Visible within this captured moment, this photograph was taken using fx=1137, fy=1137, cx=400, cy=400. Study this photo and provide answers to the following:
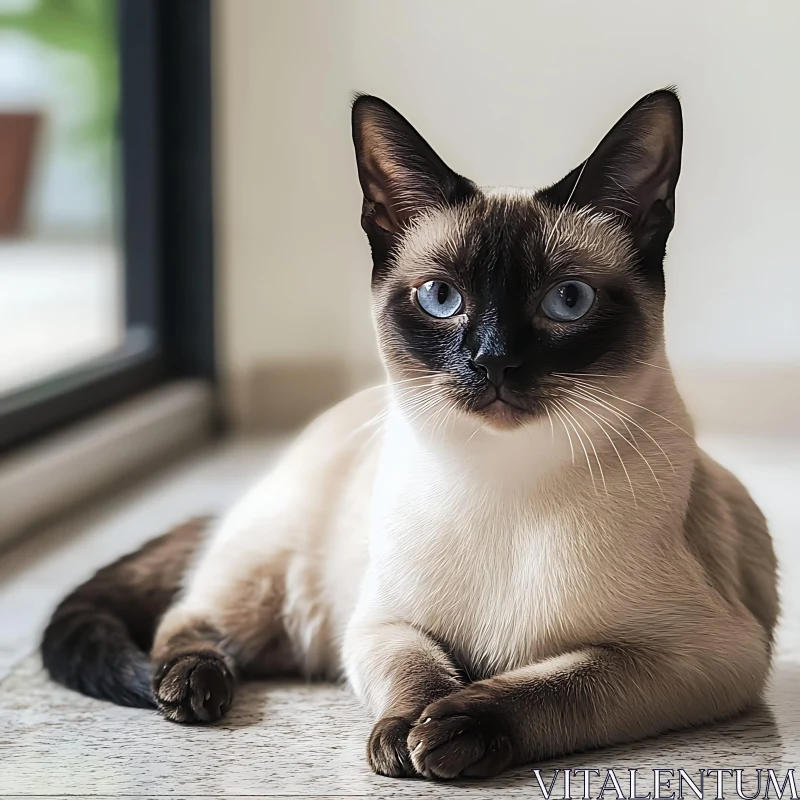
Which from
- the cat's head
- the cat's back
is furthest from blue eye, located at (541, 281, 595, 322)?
the cat's back

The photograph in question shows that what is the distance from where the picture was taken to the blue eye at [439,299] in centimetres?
118

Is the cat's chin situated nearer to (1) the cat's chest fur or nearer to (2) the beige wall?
(1) the cat's chest fur

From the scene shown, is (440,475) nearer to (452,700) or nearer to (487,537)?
(487,537)

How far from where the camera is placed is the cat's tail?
140 cm

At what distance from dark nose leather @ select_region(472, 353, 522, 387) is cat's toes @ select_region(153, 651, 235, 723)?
529 millimetres

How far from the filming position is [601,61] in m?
1.65

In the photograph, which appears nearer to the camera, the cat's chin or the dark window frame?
the cat's chin

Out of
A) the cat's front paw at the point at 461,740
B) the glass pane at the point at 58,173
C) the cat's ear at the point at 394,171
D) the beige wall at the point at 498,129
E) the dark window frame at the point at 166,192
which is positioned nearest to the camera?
the cat's front paw at the point at 461,740

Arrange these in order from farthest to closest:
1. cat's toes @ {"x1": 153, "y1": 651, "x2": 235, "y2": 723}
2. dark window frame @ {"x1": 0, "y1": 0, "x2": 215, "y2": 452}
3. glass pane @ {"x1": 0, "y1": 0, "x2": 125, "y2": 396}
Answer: glass pane @ {"x1": 0, "y1": 0, "x2": 125, "y2": 396}, dark window frame @ {"x1": 0, "y1": 0, "x2": 215, "y2": 452}, cat's toes @ {"x1": 153, "y1": 651, "x2": 235, "y2": 723}

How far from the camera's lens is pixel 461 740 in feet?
3.64

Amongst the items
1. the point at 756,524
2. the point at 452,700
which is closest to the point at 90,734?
the point at 452,700

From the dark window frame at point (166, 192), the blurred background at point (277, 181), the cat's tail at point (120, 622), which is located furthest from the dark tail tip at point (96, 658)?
the dark window frame at point (166, 192)

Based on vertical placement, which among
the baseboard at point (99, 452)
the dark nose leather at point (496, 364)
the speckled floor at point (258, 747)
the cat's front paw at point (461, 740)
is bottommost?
the baseboard at point (99, 452)

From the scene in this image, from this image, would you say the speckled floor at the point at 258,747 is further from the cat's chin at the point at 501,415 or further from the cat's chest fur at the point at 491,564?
the cat's chin at the point at 501,415
